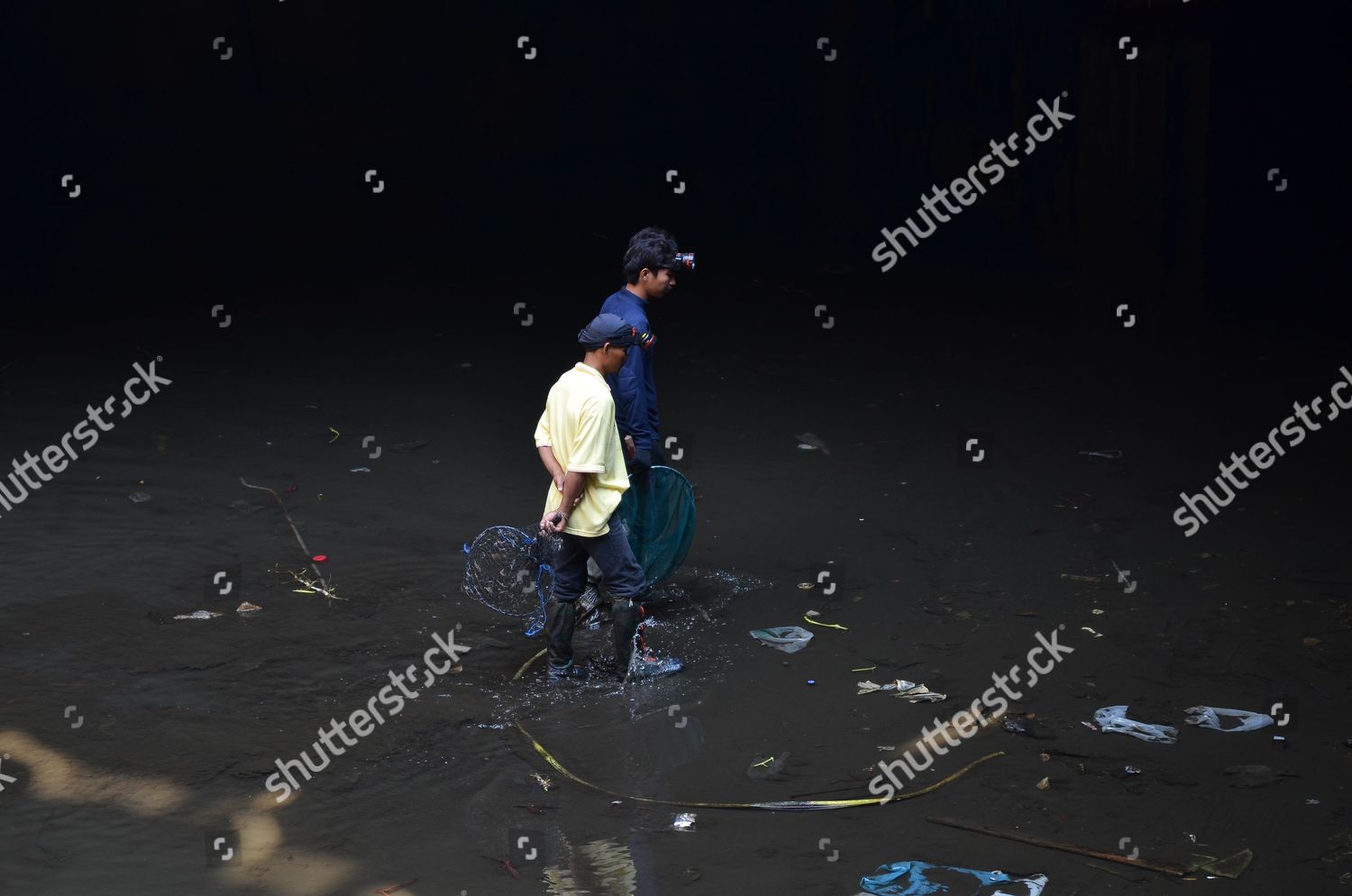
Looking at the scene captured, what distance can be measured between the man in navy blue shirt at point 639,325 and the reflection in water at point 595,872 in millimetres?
1932

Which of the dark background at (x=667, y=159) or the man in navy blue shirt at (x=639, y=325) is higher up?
the dark background at (x=667, y=159)

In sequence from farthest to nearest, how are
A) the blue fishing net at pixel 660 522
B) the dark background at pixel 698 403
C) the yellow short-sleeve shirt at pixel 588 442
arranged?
1. the blue fishing net at pixel 660 522
2. the yellow short-sleeve shirt at pixel 588 442
3. the dark background at pixel 698 403

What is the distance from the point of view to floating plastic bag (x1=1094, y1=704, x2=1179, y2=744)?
4.99 metres

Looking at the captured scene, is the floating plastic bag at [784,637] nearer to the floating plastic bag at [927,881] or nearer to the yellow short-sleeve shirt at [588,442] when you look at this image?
the yellow short-sleeve shirt at [588,442]

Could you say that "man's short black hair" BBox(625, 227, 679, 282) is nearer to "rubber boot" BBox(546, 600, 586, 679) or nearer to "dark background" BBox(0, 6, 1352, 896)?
"rubber boot" BBox(546, 600, 586, 679)

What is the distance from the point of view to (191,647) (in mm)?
5809

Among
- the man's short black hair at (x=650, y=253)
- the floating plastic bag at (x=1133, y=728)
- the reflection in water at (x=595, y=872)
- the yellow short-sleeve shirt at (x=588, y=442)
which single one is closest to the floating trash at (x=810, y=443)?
the man's short black hair at (x=650, y=253)

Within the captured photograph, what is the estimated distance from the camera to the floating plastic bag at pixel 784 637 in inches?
232

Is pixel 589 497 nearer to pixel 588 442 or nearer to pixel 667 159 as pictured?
pixel 588 442

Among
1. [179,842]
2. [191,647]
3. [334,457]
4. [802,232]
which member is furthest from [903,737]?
[802,232]

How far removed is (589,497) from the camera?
17.4ft

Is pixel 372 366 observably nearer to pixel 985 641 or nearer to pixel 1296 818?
pixel 985 641

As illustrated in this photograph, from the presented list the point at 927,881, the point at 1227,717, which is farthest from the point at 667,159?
the point at 927,881

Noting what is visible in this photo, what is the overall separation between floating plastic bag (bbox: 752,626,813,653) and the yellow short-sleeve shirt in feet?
3.45
